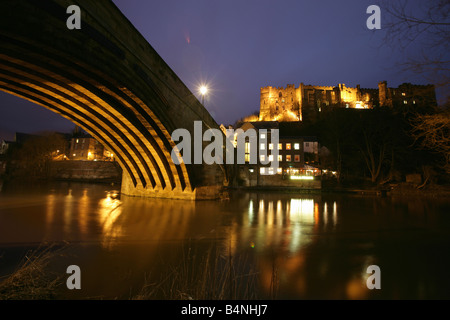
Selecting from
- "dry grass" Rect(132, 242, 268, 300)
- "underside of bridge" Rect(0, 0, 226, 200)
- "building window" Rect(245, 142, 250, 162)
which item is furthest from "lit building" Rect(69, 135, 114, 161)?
"dry grass" Rect(132, 242, 268, 300)

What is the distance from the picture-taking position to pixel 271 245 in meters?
8.93

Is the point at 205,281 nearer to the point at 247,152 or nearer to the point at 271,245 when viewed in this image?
the point at 271,245

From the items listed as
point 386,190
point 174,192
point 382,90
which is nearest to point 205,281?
point 174,192

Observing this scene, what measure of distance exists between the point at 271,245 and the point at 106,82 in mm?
10626

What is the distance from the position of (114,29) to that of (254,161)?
3776 centimetres

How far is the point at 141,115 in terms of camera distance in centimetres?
1424

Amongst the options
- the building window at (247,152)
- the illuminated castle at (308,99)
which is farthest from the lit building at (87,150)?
the illuminated castle at (308,99)

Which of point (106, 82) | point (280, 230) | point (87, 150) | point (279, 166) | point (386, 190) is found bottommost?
point (280, 230)

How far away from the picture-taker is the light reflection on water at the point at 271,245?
5.59 m

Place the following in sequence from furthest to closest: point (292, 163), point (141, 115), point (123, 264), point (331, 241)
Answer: point (292, 163)
point (141, 115)
point (331, 241)
point (123, 264)

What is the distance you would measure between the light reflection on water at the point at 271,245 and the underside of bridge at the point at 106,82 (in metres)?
5.98

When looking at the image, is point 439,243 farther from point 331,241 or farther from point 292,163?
point 292,163

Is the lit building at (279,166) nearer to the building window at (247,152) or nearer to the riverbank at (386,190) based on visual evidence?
the building window at (247,152)
